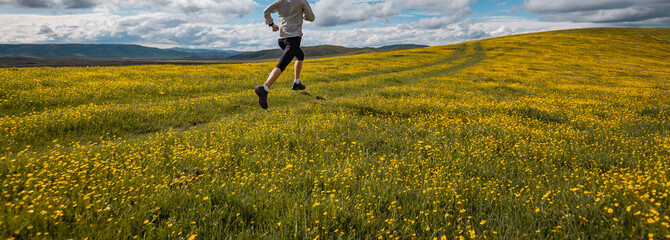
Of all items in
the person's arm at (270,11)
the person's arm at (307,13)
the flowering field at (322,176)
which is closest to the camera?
the flowering field at (322,176)

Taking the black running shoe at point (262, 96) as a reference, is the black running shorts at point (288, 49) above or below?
above

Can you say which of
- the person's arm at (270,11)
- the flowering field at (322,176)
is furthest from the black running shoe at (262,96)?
the person's arm at (270,11)

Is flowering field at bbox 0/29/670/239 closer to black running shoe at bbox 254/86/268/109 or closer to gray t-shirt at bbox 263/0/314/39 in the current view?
black running shoe at bbox 254/86/268/109

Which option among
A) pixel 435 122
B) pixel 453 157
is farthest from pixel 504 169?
pixel 435 122

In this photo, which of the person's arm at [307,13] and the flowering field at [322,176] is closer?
the flowering field at [322,176]

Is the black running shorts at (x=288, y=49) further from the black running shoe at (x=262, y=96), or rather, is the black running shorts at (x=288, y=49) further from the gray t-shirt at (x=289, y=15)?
the black running shoe at (x=262, y=96)

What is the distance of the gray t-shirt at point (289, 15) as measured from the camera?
27.6 ft

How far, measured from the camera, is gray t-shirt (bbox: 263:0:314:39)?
8398 mm

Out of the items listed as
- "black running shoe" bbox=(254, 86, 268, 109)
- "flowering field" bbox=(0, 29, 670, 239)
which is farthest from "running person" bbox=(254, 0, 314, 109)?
"flowering field" bbox=(0, 29, 670, 239)

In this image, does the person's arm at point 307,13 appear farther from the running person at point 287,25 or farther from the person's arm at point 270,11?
the person's arm at point 270,11

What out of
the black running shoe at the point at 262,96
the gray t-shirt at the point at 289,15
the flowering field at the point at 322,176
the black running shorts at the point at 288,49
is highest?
the gray t-shirt at the point at 289,15

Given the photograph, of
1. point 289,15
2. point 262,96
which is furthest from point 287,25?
point 262,96

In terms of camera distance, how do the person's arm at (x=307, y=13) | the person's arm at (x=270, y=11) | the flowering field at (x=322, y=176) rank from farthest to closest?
1. the person's arm at (x=307, y=13)
2. the person's arm at (x=270, y=11)
3. the flowering field at (x=322, y=176)

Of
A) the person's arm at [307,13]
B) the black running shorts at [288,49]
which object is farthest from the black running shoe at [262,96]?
the person's arm at [307,13]
